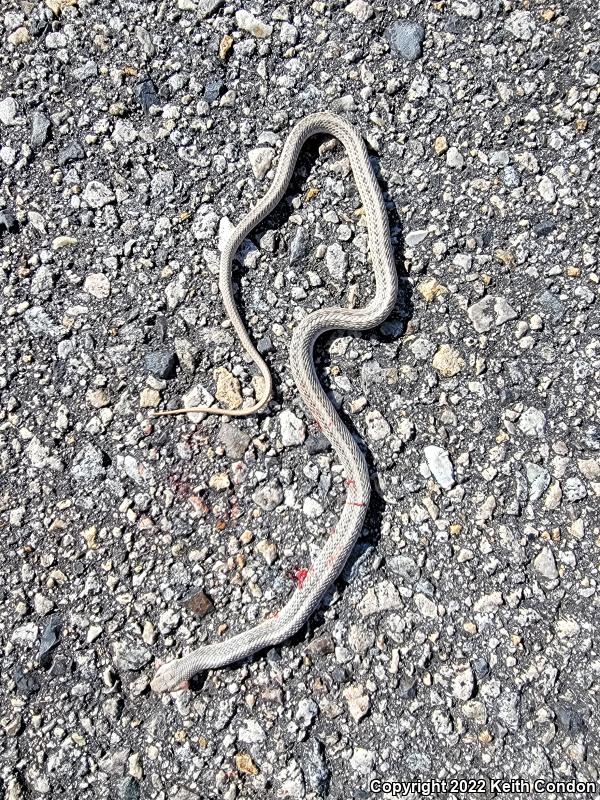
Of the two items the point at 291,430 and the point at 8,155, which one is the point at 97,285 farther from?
the point at 291,430

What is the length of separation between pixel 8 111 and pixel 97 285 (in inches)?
48.6

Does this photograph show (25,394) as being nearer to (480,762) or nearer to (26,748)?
(26,748)

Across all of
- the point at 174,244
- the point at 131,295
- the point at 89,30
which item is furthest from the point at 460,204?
the point at 89,30

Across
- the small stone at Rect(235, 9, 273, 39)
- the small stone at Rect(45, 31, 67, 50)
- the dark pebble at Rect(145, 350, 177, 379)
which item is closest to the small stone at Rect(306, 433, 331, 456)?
the dark pebble at Rect(145, 350, 177, 379)

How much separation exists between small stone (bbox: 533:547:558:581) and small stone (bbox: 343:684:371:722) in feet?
3.47

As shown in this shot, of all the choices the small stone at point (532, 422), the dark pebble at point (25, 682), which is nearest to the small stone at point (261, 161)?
the small stone at point (532, 422)

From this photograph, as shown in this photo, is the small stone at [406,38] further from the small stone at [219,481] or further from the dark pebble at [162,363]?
the small stone at [219,481]

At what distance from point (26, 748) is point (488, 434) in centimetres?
277

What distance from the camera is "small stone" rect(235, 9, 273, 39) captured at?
383cm

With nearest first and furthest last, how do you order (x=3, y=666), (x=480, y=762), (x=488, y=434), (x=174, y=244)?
(x=480, y=762), (x=3, y=666), (x=488, y=434), (x=174, y=244)

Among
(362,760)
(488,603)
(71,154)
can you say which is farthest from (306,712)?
(71,154)

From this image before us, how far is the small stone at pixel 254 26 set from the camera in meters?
3.83

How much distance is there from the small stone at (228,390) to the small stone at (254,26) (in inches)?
81.4

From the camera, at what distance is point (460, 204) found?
3650 mm
